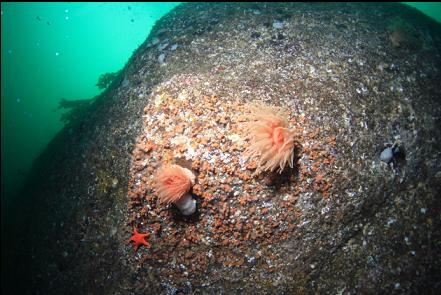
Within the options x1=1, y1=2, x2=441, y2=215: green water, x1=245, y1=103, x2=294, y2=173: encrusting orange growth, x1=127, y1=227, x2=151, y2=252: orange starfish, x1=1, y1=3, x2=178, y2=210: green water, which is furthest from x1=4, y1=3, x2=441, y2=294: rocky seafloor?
x1=1, y1=2, x2=441, y2=215: green water

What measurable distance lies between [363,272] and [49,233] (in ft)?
16.2

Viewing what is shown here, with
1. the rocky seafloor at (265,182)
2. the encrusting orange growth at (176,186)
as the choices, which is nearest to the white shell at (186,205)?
the encrusting orange growth at (176,186)

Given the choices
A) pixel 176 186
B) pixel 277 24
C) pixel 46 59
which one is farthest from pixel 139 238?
pixel 46 59

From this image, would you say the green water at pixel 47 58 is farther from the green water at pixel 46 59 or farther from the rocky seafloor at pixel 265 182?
the rocky seafloor at pixel 265 182

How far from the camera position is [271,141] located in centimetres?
314

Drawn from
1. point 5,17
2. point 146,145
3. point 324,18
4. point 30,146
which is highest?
point 324,18

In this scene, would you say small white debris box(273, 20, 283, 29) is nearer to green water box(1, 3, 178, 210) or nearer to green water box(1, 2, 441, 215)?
green water box(1, 3, 178, 210)

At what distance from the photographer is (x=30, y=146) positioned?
100ft

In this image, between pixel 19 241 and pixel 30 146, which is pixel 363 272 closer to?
pixel 19 241

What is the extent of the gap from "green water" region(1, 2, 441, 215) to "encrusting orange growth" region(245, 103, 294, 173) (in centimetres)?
1653

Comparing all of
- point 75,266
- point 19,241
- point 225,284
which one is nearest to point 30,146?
point 19,241

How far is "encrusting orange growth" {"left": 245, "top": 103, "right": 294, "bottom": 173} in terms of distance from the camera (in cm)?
314

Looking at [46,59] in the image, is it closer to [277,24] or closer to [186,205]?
[277,24]

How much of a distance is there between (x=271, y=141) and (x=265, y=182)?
0.60m
